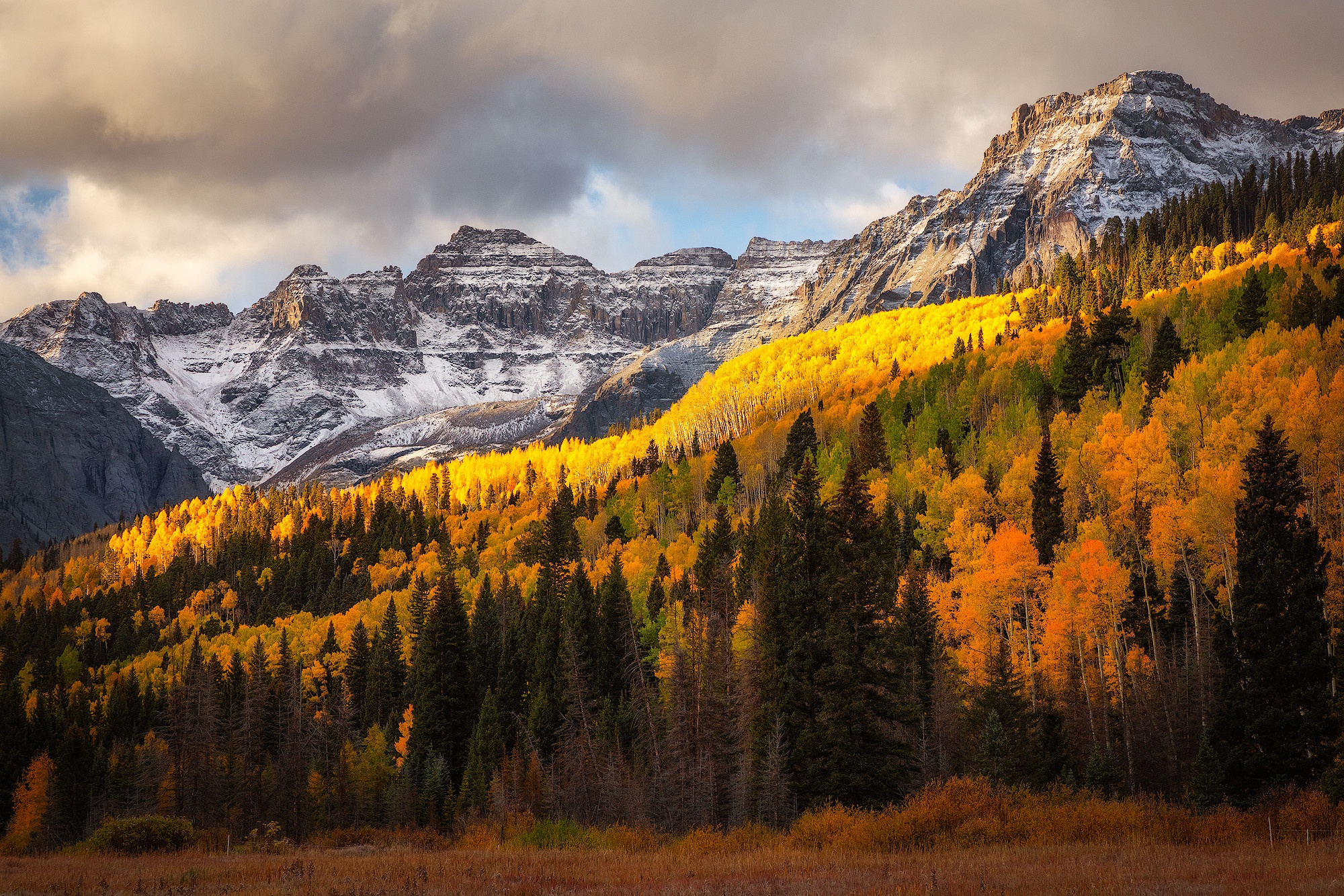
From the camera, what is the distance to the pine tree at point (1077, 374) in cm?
9569

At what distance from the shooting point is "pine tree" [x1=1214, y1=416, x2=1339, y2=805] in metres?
30.4

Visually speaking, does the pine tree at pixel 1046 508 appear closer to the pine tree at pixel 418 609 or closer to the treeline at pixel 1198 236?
the pine tree at pixel 418 609

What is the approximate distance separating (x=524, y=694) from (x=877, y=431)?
51677mm

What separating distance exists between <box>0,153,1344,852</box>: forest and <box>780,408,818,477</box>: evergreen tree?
781 millimetres

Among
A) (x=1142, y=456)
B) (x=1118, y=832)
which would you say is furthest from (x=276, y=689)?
(x=1118, y=832)

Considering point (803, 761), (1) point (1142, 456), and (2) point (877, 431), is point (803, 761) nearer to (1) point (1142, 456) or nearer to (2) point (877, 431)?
(1) point (1142, 456)

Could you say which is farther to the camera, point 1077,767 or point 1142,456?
point 1142,456

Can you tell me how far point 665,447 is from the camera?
178875 mm

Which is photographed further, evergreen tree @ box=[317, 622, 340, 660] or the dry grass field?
evergreen tree @ box=[317, 622, 340, 660]

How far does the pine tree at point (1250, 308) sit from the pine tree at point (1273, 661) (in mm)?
63272

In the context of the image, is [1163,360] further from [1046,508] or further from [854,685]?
[854,685]

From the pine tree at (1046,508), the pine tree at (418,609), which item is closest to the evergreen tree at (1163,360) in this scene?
the pine tree at (1046,508)

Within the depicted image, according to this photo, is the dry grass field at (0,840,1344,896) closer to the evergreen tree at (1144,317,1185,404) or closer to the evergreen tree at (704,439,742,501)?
the evergreen tree at (1144,317,1185,404)

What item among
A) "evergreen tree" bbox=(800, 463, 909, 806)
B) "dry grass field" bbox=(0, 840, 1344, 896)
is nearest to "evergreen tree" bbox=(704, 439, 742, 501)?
"evergreen tree" bbox=(800, 463, 909, 806)
